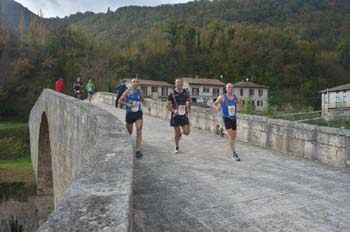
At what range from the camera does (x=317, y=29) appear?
78.5m

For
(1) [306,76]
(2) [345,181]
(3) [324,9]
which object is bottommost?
(2) [345,181]

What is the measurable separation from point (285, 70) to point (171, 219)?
2437 inches

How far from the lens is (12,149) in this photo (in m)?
33.7

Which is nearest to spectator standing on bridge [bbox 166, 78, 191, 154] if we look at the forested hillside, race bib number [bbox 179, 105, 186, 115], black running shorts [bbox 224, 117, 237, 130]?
race bib number [bbox 179, 105, 186, 115]

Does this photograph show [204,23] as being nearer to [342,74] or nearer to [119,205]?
[342,74]

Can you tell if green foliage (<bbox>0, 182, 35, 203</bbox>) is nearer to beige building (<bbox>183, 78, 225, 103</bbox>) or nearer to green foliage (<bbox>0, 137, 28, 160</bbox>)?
green foliage (<bbox>0, 137, 28, 160</bbox>)

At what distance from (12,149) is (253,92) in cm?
3470

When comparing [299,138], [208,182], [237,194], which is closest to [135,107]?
[208,182]

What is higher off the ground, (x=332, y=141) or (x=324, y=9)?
(x=324, y=9)

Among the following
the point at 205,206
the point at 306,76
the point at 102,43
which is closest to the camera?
the point at 205,206

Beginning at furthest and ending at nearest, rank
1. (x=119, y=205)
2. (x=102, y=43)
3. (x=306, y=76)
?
(x=306, y=76) → (x=102, y=43) → (x=119, y=205)

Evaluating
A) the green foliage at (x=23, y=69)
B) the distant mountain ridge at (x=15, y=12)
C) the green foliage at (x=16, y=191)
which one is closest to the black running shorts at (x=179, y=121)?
the green foliage at (x=16, y=191)

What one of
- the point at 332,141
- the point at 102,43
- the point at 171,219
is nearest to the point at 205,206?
the point at 171,219

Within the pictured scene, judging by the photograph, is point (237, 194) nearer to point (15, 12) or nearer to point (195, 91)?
point (195, 91)
